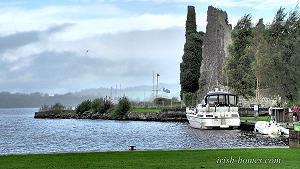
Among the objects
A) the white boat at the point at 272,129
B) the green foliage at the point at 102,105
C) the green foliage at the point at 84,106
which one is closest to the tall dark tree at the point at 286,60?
the white boat at the point at 272,129

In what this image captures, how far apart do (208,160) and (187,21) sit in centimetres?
10552

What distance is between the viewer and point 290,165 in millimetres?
19703

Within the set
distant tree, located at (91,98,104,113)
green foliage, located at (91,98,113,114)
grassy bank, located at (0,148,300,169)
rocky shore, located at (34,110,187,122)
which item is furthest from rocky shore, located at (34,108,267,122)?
grassy bank, located at (0,148,300,169)

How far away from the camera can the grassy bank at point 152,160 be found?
19.7 meters

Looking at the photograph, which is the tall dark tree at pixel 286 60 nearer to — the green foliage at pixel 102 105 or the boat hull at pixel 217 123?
the boat hull at pixel 217 123

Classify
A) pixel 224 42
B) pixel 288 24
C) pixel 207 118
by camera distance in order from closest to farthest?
pixel 207 118, pixel 288 24, pixel 224 42

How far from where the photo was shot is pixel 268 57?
227 ft

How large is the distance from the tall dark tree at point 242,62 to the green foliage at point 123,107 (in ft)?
86.5

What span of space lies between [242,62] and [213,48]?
27895 millimetres

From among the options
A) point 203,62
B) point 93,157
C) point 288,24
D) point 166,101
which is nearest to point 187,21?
point 203,62

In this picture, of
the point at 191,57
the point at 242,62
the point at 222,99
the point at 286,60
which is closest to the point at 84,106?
the point at 191,57

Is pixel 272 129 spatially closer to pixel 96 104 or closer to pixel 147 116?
pixel 147 116

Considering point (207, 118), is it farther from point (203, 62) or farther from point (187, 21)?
point (187, 21)

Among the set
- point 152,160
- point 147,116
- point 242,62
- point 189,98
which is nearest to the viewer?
point 152,160
